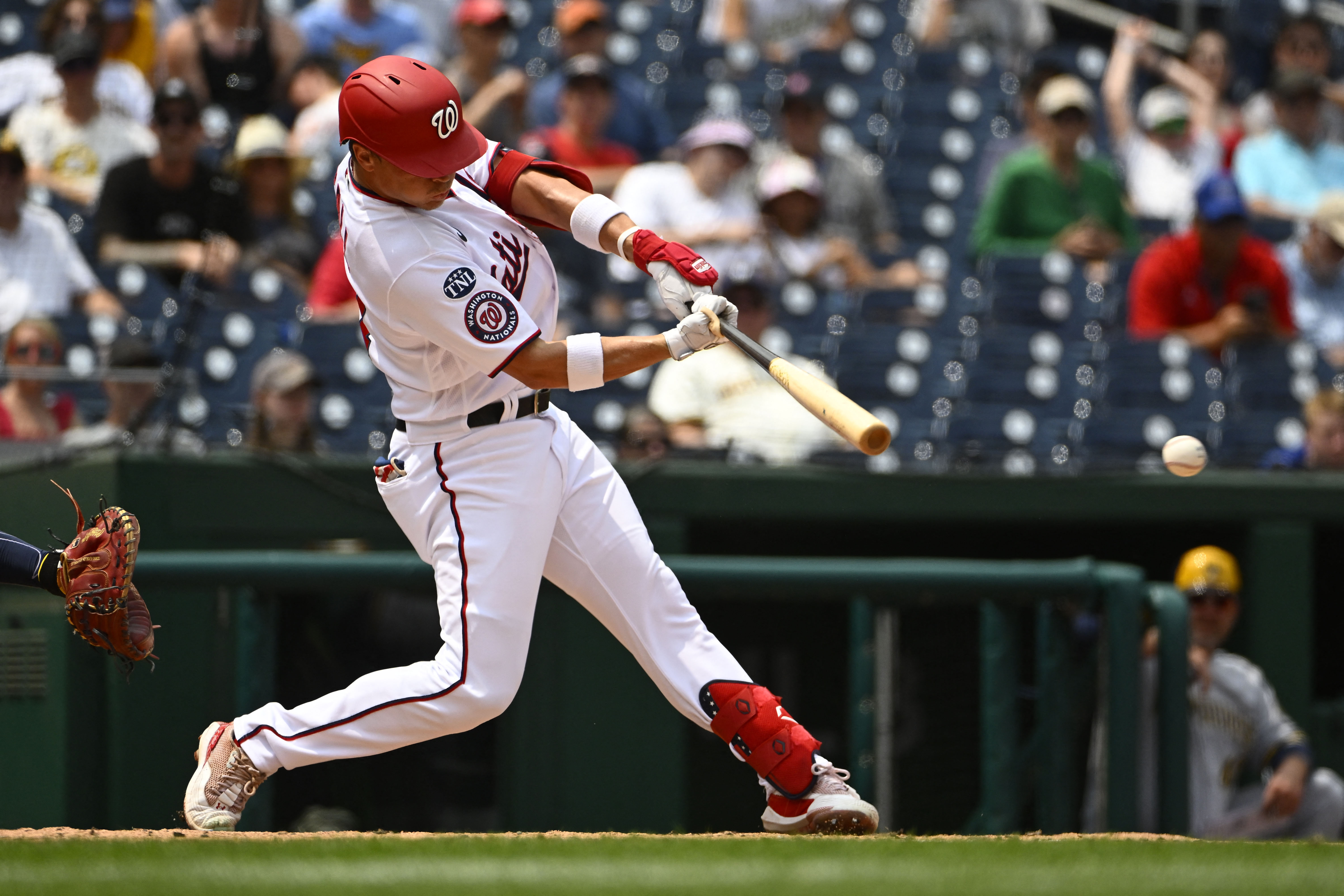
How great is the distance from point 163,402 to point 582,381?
244 cm

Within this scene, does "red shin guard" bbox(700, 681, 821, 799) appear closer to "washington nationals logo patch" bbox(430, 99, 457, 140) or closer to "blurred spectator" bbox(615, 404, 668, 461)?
"washington nationals logo patch" bbox(430, 99, 457, 140)

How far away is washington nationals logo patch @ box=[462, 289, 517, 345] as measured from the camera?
3.30m

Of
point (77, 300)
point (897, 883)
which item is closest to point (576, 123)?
point (77, 300)

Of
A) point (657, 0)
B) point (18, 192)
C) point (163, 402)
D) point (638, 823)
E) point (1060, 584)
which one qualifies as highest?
point (657, 0)

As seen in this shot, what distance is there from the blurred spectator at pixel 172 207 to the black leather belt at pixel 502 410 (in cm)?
319

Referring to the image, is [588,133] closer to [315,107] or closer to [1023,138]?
[315,107]

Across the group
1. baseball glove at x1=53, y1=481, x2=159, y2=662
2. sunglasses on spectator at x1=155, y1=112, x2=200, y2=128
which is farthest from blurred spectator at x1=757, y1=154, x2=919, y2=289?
baseball glove at x1=53, y1=481, x2=159, y2=662

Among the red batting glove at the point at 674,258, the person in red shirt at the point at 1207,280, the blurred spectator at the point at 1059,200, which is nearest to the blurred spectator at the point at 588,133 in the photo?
the blurred spectator at the point at 1059,200

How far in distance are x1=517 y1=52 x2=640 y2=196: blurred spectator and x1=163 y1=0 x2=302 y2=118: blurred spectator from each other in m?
1.14

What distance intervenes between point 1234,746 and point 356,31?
→ 15.7ft

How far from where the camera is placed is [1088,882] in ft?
9.52

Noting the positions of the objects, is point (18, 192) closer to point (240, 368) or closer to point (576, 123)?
point (240, 368)

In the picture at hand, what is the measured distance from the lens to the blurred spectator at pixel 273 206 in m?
6.65

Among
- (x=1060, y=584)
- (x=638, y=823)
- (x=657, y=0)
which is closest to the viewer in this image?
(x=1060, y=584)
